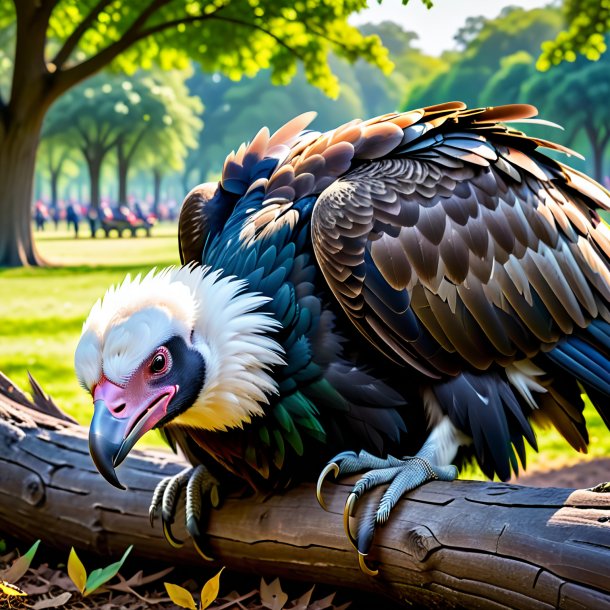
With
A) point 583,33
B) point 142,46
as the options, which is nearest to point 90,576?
point 583,33

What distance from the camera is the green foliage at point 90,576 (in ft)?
6.68

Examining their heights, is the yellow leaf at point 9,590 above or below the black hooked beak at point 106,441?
below

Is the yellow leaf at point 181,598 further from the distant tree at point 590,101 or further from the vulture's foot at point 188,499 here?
the distant tree at point 590,101

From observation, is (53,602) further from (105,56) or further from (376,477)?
(105,56)

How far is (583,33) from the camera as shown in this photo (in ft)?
21.0

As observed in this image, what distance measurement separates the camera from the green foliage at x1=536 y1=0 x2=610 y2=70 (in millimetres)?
6266

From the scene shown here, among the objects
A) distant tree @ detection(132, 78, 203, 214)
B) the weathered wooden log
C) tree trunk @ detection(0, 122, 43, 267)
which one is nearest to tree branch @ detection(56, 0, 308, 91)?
tree trunk @ detection(0, 122, 43, 267)

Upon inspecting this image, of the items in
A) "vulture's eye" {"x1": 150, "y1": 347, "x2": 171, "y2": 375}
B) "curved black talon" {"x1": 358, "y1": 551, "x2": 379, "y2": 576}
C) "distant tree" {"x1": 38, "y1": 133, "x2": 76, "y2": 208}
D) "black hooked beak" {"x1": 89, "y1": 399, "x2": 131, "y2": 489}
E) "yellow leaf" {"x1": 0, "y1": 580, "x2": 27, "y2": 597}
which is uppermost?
"distant tree" {"x1": 38, "y1": 133, "x2": 76, "y2": 208}

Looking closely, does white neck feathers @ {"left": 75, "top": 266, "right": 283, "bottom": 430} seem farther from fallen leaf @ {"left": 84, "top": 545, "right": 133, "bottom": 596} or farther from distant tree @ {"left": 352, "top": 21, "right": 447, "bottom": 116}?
distant tree @ {"left": 352, "top": 21, "right": 447, "bottom": 116}

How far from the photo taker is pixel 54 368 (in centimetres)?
540

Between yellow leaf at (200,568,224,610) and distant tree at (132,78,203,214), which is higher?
distant tree at (132,78,203,214)

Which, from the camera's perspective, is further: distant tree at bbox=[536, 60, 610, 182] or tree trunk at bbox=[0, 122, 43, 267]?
distant tree at bbox=[536, 60, 610, 182]

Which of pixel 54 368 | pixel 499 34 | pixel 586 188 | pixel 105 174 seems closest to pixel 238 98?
pixel 499 34

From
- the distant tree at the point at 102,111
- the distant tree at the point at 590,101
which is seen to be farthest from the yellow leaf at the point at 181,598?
the distant tree at the point at 102,111
